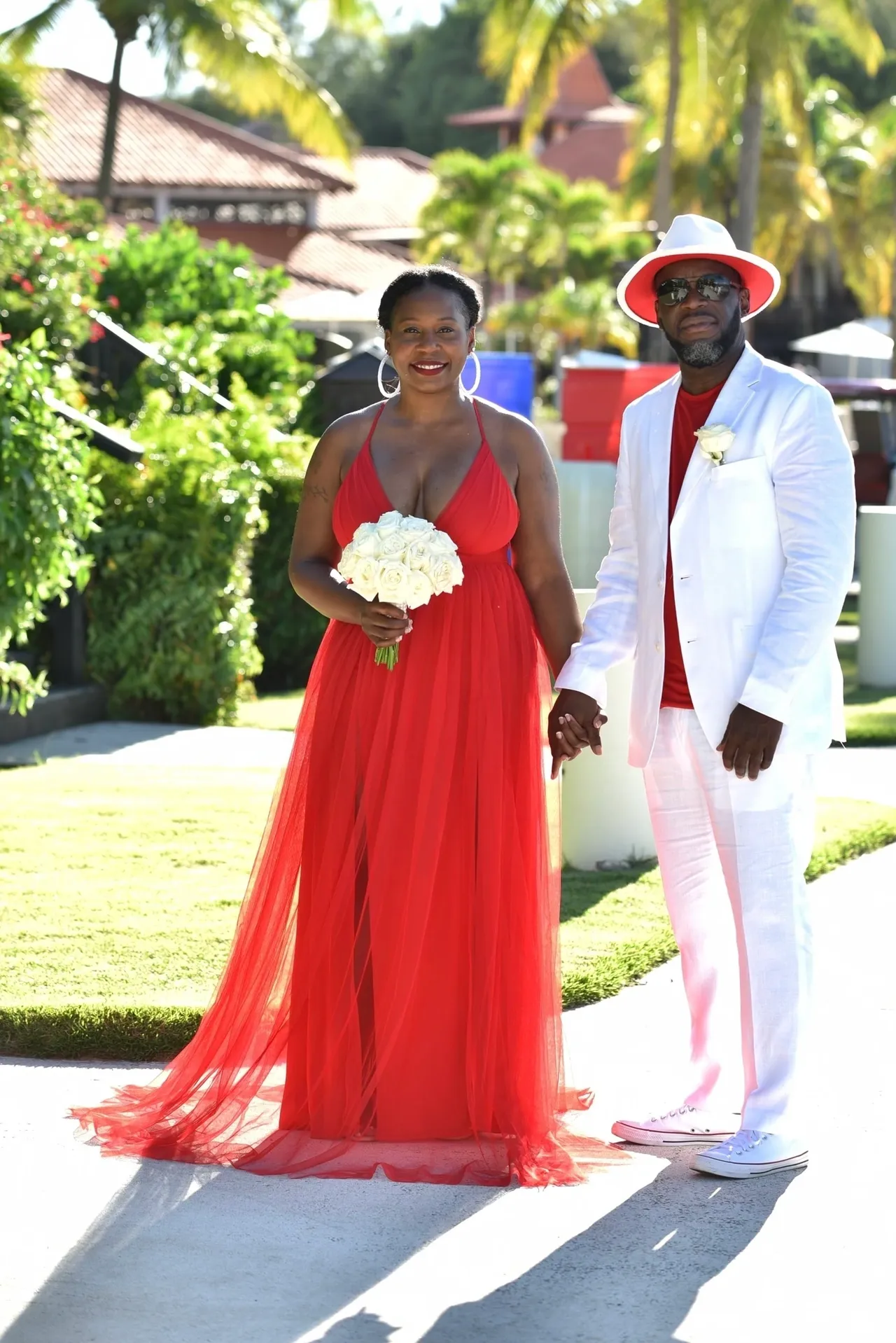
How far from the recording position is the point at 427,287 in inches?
175

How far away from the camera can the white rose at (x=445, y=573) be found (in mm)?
4242

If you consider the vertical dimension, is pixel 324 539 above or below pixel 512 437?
below

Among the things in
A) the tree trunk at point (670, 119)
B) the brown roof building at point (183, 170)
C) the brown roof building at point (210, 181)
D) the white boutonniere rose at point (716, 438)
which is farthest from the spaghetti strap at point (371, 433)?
the brown roof building at point (183, 170)

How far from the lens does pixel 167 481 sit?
1112cm

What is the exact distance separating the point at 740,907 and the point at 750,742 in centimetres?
44

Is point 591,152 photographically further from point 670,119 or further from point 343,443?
point 343,443

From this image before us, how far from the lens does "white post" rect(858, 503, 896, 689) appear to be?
1274cm

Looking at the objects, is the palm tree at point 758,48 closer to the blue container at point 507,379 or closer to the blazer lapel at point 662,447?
the blue container at point 507,379

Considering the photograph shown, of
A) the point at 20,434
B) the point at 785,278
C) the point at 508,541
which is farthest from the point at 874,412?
the point at 785,278

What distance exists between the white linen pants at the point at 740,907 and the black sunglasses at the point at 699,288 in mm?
948

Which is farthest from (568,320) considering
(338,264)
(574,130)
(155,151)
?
(574,130)

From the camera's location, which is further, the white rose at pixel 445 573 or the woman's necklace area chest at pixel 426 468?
the woman's necklace area chest at pixel 426 468

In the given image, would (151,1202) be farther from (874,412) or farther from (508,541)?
(874,412)

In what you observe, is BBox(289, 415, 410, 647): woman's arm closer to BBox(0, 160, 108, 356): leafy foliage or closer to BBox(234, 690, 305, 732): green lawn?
BBox(234, 690, 305, 732): green lawn
